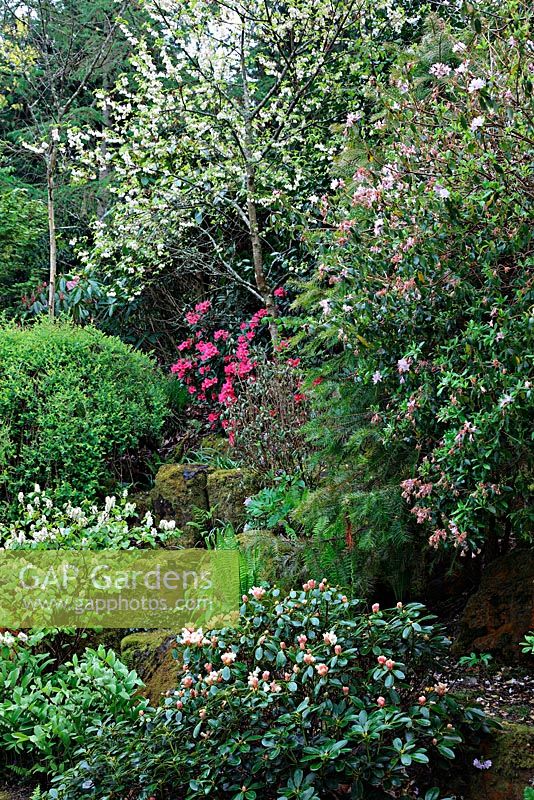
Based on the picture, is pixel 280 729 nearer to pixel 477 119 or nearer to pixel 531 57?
pixel 477 119

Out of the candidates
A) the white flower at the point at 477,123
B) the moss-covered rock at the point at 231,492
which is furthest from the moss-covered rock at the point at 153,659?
the white flower at the point at 477,123

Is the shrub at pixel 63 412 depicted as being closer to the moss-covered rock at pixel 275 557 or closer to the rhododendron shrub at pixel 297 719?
the moss-covered rock at pixel 275 557

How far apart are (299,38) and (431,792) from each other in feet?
19.3

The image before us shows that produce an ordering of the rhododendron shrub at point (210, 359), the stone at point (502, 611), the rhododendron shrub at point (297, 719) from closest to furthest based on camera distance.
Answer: the rhododendron shrub at point (297, 719), the stone at point (502, 611), the rhododendron shrub at point (210, 359)

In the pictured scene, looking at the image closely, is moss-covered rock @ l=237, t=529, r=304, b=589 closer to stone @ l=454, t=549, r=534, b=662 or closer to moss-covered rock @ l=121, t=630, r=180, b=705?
moss-covered rock @ l=121, t=630, r=180, b=705

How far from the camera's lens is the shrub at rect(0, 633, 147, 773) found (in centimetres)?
318

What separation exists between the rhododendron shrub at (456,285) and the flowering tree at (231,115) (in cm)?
318

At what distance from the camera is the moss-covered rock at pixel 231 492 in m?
5.27

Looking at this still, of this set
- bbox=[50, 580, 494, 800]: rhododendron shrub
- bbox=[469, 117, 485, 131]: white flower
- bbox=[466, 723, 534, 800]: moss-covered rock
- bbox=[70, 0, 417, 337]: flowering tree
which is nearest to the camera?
bbox=[50, 580, 494, 800]: rhododendron shrub

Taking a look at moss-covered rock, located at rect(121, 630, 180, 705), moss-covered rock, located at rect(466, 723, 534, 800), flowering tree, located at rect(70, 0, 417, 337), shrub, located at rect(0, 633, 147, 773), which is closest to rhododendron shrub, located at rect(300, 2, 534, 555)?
moss-covered rock, located at rect(466, 723, 534, 800)

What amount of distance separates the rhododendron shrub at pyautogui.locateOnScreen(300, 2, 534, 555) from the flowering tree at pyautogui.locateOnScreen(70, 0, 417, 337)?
3.18 meters

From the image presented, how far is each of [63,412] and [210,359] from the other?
2.15 m

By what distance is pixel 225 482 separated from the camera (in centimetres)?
535

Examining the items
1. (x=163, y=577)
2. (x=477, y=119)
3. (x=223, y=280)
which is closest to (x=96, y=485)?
(x=163, y=577)
